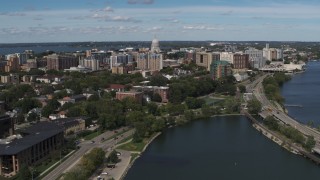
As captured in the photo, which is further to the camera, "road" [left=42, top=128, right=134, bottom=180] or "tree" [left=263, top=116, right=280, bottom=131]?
"tree" [left=263, top=116, right=280, bottom=131]

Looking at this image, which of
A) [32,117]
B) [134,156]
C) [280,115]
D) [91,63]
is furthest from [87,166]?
[91,63]

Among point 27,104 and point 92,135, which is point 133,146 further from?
point 27,104

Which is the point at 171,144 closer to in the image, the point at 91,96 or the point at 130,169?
the point at 130,169

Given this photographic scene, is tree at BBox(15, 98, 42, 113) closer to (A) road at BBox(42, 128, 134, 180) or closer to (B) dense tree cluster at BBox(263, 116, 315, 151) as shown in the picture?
(A) road at BBox(42, 128, 134, 180)

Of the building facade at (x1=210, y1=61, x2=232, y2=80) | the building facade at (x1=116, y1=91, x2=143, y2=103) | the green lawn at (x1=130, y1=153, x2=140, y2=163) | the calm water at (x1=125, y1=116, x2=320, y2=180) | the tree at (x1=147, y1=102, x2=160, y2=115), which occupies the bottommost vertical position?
the calm water at (x1=125, y1=116, x2=320, y2=180)

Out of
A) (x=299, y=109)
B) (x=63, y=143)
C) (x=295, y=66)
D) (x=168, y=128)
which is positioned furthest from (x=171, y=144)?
(x=295, y=66)

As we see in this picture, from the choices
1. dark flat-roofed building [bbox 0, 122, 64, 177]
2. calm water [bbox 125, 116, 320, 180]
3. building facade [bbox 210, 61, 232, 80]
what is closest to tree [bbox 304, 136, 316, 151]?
calm water [bbox 125, 116, 320, 180]
